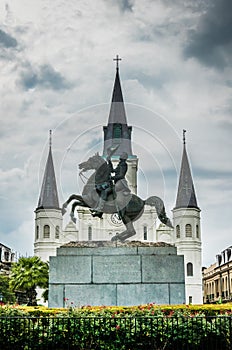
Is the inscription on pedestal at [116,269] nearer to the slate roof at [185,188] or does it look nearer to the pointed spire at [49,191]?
the slate roof at [185,188]

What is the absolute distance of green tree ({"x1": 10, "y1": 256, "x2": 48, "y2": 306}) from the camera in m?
51.8

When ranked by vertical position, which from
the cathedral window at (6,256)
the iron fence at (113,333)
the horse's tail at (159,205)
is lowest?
the iron fence at (113,333)

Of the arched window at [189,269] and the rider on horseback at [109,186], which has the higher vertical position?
the arched window at [189,269]

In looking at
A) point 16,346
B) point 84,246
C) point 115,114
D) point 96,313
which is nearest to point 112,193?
point 84,246

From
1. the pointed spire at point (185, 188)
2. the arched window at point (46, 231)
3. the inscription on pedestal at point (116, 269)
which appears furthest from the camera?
the arched window at point (46, 231)

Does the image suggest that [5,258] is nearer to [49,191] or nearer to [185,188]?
[49,191]

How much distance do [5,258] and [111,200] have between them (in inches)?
3428

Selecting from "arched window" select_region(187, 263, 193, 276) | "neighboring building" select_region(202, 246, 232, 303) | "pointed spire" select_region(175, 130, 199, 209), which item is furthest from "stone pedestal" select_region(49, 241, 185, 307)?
"arched window" select_region(187, 263, 193, 276)

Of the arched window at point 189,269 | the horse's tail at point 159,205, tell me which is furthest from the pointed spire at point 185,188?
the horse's tail at point 159,205

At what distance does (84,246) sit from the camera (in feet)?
67.6

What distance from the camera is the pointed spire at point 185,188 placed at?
8550cm

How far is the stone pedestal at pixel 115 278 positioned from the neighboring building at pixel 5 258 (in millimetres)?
75851

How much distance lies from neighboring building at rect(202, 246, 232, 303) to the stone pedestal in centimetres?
7312

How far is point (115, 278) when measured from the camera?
19.7 m
